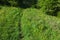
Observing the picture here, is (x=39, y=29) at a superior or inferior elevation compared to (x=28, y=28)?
superior

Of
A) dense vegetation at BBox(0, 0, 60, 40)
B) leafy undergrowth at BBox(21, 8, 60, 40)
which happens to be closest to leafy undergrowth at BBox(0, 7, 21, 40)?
dense vegetation at BBox(0, 0, 60, 40)

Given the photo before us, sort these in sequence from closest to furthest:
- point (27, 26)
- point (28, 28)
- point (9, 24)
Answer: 1. point (28, 28)
2. point (27, 26)
3. point (9, 24)

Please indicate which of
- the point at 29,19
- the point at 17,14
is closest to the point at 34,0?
the point at 17,14

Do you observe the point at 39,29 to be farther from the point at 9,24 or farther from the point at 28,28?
the point at 9,24

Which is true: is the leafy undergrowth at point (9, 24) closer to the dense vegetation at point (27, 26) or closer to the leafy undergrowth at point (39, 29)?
the dense vegetation at point (27, 26)

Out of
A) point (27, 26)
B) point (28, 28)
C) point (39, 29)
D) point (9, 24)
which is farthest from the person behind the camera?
point (9, 24)

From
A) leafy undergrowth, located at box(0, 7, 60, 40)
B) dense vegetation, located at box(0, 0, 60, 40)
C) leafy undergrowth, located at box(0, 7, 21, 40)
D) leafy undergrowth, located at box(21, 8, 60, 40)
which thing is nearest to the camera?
leafy undergrowth, located at box(21, 8, 60, 40)

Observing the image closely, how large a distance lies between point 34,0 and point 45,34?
1789 cm

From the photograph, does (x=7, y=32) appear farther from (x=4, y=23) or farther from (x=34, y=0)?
(x=34, y=0)

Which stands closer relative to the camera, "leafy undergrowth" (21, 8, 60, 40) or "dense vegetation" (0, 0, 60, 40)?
"leafy undergrowth" (21, 8, 60, 40)

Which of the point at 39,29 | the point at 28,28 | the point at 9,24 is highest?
the point at 39,29

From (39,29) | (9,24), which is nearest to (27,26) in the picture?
(39,29)

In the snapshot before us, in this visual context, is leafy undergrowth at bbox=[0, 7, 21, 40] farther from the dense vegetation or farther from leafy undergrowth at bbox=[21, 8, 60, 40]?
leafy undergrowth at bbox=[21, 8, 60, 40]

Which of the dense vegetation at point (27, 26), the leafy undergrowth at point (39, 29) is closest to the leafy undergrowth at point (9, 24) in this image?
the dense vegetation at point (27, 26)
